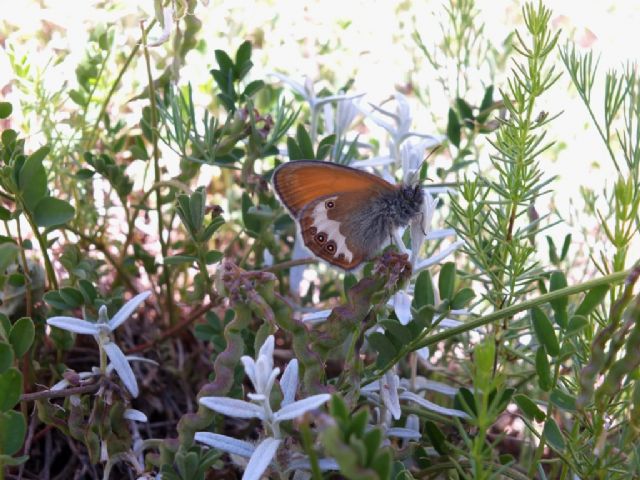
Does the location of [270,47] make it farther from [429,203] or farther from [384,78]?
[429,203]

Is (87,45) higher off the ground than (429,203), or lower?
higher

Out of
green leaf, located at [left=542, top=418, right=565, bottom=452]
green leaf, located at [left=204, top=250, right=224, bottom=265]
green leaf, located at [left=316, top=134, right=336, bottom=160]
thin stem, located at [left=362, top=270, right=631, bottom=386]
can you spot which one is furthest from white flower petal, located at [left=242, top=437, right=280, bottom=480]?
green leaf, located at [left=316, top=134, right=336, bottom=160]

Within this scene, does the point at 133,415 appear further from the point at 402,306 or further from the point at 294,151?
the point at 294,151

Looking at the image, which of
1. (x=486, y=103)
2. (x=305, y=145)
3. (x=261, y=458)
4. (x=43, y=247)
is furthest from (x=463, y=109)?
(x=261, y=458)

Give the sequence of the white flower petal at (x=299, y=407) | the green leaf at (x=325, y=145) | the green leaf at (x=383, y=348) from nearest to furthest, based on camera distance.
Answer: the white flower petal at (x=299, y=407) < the green leaf at (x=383, y=348) < the green leaf at (x=325, y=145)

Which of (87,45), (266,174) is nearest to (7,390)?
(266,174)

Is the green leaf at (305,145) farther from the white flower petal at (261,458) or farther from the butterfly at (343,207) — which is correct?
the white flower petal at (261,458)

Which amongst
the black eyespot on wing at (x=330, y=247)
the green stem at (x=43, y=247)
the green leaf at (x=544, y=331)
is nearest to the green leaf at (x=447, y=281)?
the green leaf at (x=544, y=331)
